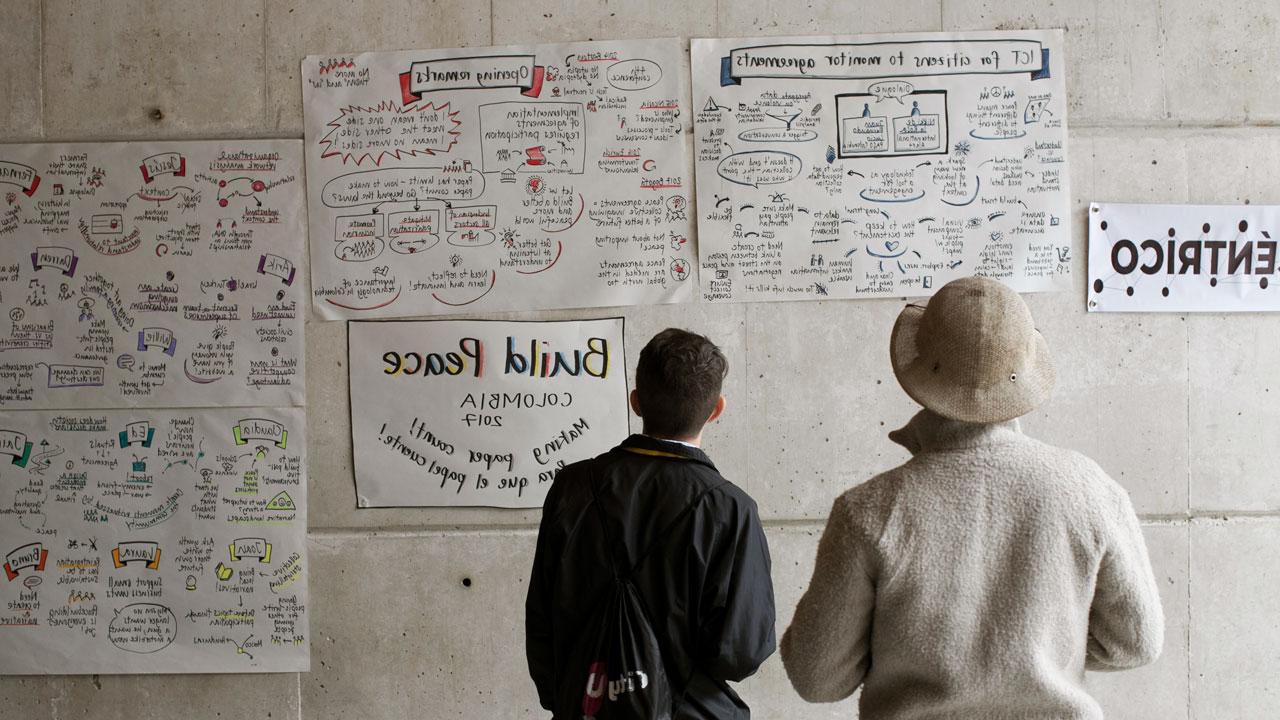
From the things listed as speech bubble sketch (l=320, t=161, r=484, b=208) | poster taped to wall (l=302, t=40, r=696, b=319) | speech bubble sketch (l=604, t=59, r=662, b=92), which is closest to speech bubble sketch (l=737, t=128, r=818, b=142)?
poster taped to wall (l=302, t=40, r=696, b=319)

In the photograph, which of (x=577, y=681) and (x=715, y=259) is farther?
(x=715, y=259)

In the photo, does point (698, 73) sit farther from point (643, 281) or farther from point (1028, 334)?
point (1028, 334)

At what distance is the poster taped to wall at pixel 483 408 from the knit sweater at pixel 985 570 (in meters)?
1.68

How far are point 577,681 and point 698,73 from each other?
204 centimetres

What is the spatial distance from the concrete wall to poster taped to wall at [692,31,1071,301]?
0.10 m

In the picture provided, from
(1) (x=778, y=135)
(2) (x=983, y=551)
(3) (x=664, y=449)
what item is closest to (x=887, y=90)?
(1) (x=778, y=135)

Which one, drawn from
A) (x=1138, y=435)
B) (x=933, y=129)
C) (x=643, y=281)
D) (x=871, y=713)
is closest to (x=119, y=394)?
(x=643, y=281)

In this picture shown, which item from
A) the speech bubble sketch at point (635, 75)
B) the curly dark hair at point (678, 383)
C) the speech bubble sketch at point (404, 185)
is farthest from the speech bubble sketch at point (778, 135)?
the curly dark hair at point (678, 383)

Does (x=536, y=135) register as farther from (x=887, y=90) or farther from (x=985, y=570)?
(x=985, y=570)

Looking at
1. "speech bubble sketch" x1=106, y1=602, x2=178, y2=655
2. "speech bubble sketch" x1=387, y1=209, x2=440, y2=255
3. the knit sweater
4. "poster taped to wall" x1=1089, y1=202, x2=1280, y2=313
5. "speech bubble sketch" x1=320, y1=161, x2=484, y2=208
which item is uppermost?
"speech bubble sketch" x1=320, y1=161, x2=484, y2=208

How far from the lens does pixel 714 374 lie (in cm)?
180

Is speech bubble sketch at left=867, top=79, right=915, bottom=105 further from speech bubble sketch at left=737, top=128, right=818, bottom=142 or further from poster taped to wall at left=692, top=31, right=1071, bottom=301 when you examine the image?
speech bubble sketch at left=737, top=128, right=818, bottom=142

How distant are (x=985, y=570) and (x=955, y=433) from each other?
208mm

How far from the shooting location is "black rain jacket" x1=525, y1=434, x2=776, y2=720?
5.65ft
